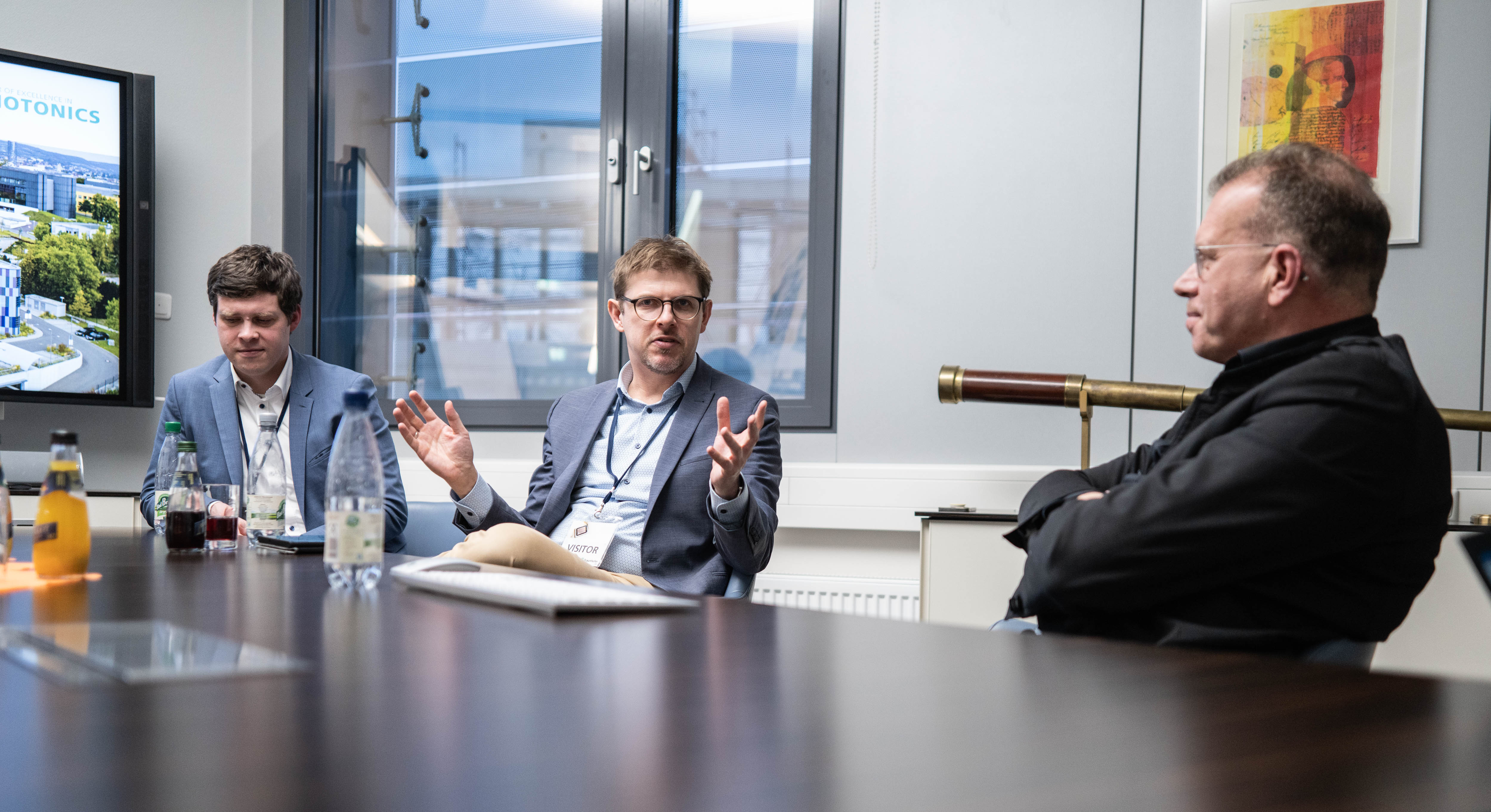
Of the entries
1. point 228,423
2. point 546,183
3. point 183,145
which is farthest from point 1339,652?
point 183,145

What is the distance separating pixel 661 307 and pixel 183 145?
2525mm

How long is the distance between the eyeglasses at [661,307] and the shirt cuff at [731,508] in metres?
0.55

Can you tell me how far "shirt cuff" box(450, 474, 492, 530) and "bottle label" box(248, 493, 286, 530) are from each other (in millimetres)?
344

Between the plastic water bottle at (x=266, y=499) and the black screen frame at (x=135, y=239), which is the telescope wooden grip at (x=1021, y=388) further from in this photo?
the black screen frame at (x=135, y=239)

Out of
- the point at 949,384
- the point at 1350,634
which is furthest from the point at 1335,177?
the point at 949,384

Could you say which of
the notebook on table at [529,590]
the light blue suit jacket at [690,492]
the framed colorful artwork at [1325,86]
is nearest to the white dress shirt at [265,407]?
the light blue suit jacket at [690,492]

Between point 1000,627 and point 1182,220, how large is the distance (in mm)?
1725

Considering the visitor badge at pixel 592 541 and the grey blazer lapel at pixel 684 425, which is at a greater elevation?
the grey blazer lapel at pixel 684 425

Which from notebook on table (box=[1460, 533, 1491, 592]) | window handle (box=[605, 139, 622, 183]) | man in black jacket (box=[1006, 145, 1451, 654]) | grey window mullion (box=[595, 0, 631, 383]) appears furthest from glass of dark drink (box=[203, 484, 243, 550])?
window handle (box=[605, 139, 622, 183])

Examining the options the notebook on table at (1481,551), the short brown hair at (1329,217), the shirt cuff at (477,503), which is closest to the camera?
the notebook on table at (1481,551)

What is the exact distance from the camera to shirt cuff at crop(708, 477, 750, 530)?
1.93 metres

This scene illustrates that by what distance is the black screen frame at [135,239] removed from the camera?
11.6 ft

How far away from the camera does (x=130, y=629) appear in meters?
0.88

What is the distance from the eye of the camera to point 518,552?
1435 mm
